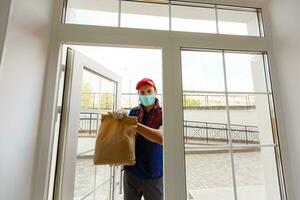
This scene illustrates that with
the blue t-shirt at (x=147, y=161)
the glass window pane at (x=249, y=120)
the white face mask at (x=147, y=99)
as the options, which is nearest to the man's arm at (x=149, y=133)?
the blue t-shirt at (x=147, y=161)

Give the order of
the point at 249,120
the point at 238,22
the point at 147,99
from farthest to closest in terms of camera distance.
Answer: the point at 147,99
the point at 238,22
the point at 249,120

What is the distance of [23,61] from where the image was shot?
76 cm

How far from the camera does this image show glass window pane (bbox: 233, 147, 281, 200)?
1.09 meters

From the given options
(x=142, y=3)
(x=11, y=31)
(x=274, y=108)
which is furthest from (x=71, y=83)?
(x=274, y=108)

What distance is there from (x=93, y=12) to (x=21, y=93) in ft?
2.29

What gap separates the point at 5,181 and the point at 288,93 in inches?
57.1

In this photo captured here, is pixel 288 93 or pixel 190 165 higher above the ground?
pixel 288 93

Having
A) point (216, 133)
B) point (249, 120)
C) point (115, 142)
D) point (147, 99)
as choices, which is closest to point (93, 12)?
point (147, 99)

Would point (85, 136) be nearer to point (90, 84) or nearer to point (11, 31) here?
point (90, 84)

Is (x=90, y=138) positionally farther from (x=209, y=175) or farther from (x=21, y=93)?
(x=209, y=175)

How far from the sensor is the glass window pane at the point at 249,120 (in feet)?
3.73

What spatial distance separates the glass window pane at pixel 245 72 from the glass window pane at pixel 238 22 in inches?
6.5

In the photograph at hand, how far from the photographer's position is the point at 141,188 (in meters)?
1.30

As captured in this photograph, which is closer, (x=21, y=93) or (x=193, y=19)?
(x=21, y=93)
